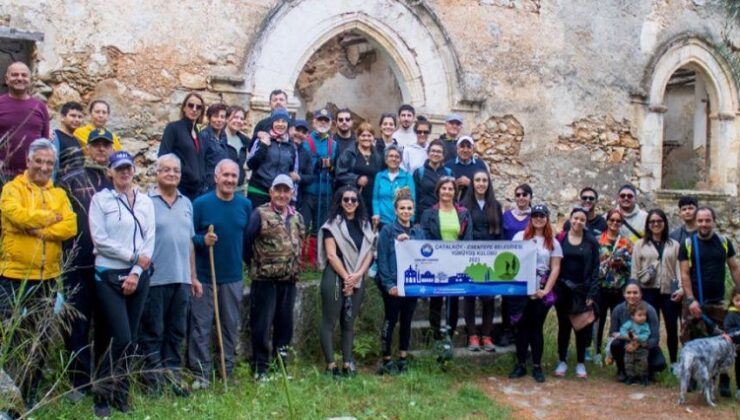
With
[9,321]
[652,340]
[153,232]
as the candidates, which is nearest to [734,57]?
[652,340]

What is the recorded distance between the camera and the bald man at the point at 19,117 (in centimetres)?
536

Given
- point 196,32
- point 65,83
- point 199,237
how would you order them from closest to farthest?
point 199,237
point 65,83
point 196,32

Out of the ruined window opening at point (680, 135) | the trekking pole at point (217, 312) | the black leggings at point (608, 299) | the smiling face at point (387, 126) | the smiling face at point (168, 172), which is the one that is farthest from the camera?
the ruined window opening at point (680, 135)

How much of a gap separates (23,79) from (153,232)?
146cm

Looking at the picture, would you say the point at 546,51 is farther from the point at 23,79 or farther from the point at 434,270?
the point at 23,79

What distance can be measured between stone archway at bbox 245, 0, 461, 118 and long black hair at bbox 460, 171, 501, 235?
2597 mm

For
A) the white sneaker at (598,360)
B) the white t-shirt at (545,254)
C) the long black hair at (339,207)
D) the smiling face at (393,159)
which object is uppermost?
the smiling face at (393,159)

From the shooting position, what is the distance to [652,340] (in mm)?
6629

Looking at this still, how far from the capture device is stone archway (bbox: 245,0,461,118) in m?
8.69

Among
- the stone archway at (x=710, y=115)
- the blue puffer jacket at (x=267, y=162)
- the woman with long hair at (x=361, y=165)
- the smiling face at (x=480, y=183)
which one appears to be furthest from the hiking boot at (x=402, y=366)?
the stone archway at (x=710, y=115)

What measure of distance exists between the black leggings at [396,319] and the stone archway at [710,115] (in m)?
6.21

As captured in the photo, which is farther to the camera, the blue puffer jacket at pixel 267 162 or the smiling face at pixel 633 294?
the blue puffer jacket at pixel 267 162

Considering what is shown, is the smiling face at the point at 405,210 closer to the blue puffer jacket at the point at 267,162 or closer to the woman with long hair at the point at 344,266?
the woman with long hair at the point at 344,266

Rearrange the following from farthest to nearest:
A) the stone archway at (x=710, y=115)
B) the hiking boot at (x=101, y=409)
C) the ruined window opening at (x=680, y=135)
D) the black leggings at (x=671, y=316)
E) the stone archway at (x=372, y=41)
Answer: the ruined window opening at (x=680, y=135), the stone archway at (x=710, y=115), the stone archway at (x=372, y=41), the black leggings at (x=671, y=316), the hiking boot at (x=101, y=409)
